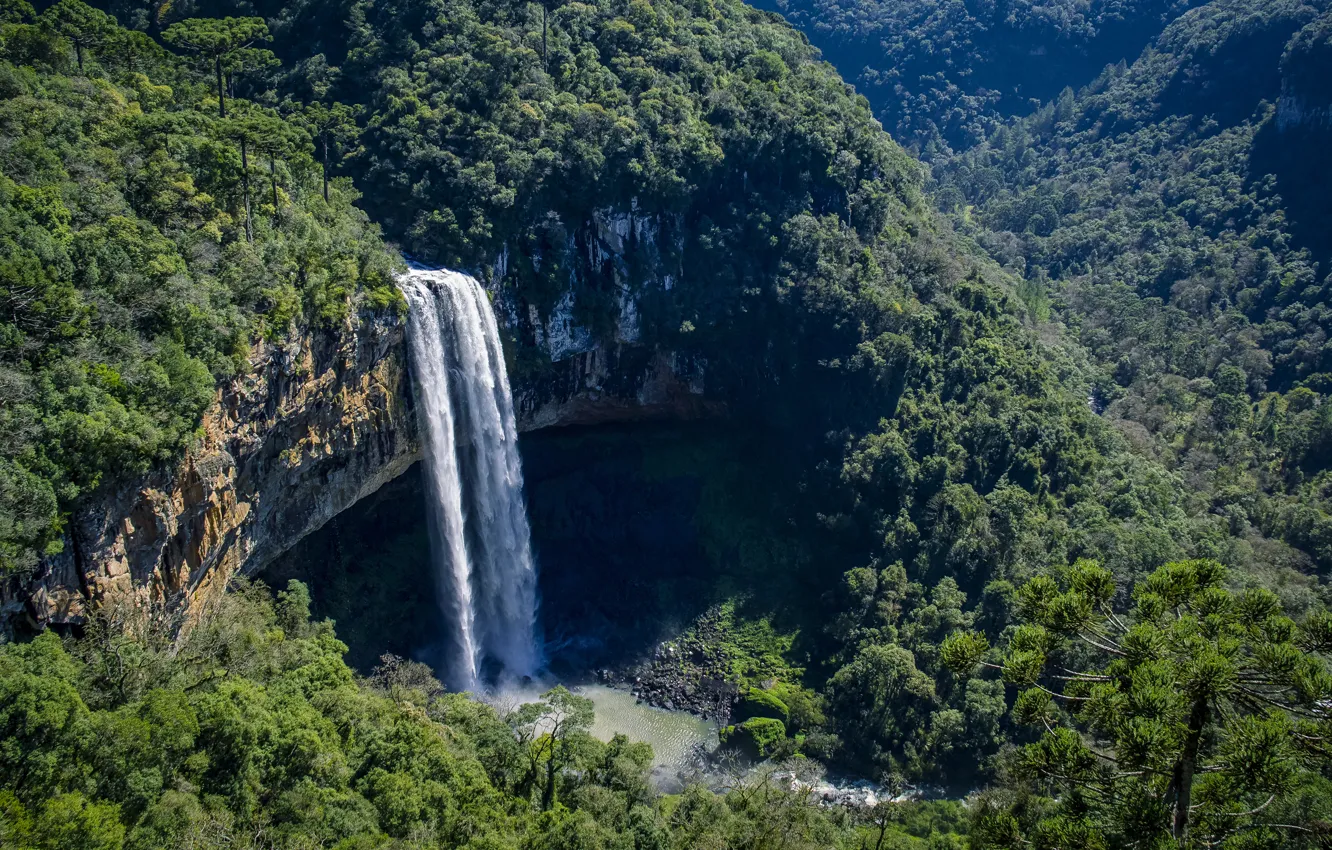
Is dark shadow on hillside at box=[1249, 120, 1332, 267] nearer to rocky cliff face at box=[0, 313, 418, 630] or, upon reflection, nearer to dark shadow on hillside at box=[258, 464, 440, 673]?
dark shadow on hillside at box=[258, 464, 440, 673]

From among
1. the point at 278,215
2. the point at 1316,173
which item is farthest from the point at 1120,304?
the point at 278,215

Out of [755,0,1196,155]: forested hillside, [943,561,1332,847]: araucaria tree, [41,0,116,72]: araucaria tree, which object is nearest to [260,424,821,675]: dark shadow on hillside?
[41,0,116,72]: araucaria tree

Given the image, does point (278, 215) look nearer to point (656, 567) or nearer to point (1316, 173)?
point (656, 567)

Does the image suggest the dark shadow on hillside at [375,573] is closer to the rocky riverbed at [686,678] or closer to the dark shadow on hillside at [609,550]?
the dark shadow on hillside at [609,550]

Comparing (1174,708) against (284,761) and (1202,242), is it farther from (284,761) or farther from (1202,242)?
(1202,242)

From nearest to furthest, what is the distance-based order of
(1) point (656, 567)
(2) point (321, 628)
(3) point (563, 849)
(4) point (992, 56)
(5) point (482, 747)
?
1. (3) point (563, 849)
2. (5) point (482, 747)
3. (2) point (321, 628)
4. (1) point (656, 567)
5. (4) point (992, 56)

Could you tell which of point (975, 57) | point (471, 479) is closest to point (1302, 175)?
point (975, 57)
